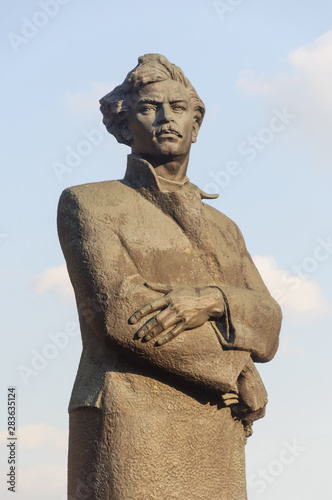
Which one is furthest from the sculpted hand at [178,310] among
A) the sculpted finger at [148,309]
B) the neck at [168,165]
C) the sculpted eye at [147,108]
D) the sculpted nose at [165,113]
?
the sculpted eye at [147,108]

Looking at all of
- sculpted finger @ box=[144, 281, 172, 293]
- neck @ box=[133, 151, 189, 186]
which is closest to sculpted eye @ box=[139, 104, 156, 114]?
neck @ box=[133, 151, 189, 186]

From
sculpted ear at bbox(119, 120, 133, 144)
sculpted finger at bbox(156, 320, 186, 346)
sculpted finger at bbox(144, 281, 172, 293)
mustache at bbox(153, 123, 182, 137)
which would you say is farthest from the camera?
sculpted ear at bbox(119, 120, 133, 144)

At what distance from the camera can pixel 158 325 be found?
7078 mm

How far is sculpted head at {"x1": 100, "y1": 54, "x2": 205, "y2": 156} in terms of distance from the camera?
307 inches

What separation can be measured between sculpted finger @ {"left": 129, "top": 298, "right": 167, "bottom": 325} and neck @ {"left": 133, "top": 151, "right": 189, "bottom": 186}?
4.10ft

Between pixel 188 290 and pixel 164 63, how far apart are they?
6.52 ft

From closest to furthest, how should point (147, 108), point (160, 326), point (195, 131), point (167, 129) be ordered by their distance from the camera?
1. point (160, 326)
2. point (167, 129)
3. point (147, 108)
4. point (195, 131)

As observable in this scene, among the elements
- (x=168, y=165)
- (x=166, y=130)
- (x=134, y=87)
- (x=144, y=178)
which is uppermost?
(x=134, y=87)

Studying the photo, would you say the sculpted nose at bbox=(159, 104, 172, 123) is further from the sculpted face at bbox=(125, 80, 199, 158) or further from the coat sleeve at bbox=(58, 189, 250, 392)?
the coat sleeve at bbox=(58, 189, 250, 392)

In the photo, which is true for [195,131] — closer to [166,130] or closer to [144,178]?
[166,130]

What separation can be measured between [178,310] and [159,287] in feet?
1.09

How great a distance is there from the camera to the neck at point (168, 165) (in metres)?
7.91

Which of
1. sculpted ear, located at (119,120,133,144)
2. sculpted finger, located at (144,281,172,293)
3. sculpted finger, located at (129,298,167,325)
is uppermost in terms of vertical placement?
sculpted ear, located at (119,120,133,144)

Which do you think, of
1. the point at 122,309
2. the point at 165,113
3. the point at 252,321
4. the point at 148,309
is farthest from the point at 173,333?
the point at 165,113
